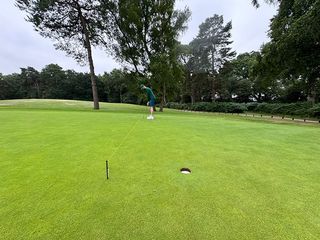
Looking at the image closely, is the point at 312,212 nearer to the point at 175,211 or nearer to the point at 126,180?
the point at 175,211

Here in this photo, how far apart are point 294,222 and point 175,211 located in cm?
115

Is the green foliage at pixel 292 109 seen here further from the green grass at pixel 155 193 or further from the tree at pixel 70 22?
the tree at pixel 70 22

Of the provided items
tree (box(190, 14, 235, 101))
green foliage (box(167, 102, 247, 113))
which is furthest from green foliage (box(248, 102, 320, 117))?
tree (box(190, 14, 235, 101))

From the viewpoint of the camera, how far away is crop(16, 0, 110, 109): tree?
54.6 ft

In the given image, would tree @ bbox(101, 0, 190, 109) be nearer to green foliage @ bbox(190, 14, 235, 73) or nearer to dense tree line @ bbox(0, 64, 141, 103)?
green foliage @ bbox(190, 14, 235, 73)

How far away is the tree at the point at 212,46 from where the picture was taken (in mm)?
34156

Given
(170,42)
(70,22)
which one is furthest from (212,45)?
(70,22)

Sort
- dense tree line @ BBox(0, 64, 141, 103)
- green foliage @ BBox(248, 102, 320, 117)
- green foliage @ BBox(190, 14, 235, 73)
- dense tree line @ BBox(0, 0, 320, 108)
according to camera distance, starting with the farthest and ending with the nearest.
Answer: dense tree line @ BBox(0, 64, 141, 103) < green foliage @ BBox(190, 14, 235, 73) < green foliage @ BBox(248, 102, 320, 117) < dense tree line @ BBox(0, 0, 320, 108)

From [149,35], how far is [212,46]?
19.5 metres

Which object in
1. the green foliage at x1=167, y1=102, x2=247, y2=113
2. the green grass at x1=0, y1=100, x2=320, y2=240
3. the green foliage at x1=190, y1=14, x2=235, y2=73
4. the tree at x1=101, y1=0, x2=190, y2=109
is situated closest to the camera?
the green grass at x1=0, y1=100, x2=320, y2=240

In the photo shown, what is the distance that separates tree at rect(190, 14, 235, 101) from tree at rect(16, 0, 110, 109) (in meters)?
21.6

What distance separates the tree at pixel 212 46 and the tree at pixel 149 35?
16032 mm

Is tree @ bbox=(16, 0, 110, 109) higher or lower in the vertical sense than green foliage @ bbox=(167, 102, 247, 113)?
higher

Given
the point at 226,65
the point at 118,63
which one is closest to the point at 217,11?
the point at 226,65
